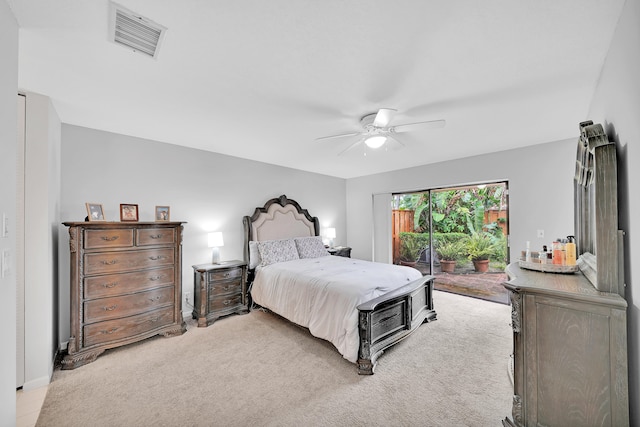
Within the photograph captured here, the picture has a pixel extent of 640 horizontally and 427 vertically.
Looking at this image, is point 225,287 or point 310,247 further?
point 310,247

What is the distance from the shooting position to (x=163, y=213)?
3.33m

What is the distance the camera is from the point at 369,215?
19.2ft

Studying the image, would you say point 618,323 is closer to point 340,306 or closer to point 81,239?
point 340,306

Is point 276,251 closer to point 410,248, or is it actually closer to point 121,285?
point 121,285

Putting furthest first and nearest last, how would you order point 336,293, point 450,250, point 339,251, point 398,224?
point 398,224 < point 339,251 < point 450,250 < point 336,293

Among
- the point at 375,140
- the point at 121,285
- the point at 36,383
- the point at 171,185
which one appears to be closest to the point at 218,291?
the point at 121,285

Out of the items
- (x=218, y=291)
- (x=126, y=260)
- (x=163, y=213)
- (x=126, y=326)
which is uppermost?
(x=163, y=213)

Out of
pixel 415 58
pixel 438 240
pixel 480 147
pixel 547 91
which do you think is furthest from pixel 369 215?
pixel 415 58

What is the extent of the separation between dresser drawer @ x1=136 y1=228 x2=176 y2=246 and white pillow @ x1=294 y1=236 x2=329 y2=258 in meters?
2.06

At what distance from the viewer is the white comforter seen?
8.12ft

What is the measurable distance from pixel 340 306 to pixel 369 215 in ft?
11.6

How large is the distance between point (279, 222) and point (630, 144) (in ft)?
13.7

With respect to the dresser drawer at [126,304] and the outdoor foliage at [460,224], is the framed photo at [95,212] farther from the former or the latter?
the outdoor foliage at [460,224]

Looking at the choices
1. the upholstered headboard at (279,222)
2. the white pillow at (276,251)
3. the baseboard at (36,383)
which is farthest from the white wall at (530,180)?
the baseboard at (36,383)
